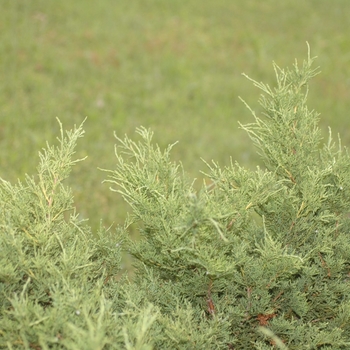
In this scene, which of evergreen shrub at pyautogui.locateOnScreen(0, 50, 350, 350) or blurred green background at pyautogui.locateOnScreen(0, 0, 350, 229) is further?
blurred green background at pyautogui.locateOnScreen(0, 0, 350, 229)

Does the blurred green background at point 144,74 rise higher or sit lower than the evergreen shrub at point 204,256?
higher

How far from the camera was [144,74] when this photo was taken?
34.5 feet

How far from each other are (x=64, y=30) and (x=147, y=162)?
31.2 ft

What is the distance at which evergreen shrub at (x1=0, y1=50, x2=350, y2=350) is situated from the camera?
185cm

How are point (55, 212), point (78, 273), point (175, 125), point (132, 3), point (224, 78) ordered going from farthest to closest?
1. point (132, 3)
2. point (224, 78)
3. point (175, 125)
4. point (55, 212)
5. point (78, 273)

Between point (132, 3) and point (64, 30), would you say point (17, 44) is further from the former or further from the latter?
point (132, 3)

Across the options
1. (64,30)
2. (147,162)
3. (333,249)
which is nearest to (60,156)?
(147,162)

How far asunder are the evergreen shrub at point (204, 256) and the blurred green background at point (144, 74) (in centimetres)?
452

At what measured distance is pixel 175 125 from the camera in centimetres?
918

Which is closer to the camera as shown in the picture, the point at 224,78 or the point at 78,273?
the point at 78,273

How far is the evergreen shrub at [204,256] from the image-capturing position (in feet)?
6.06

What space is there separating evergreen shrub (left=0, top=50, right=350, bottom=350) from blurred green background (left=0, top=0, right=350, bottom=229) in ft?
14.8

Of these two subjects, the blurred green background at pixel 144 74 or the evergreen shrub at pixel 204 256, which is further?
the blurred green background at pixel 144 74

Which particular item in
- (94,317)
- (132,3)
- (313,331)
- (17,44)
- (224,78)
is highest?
(132,3)
